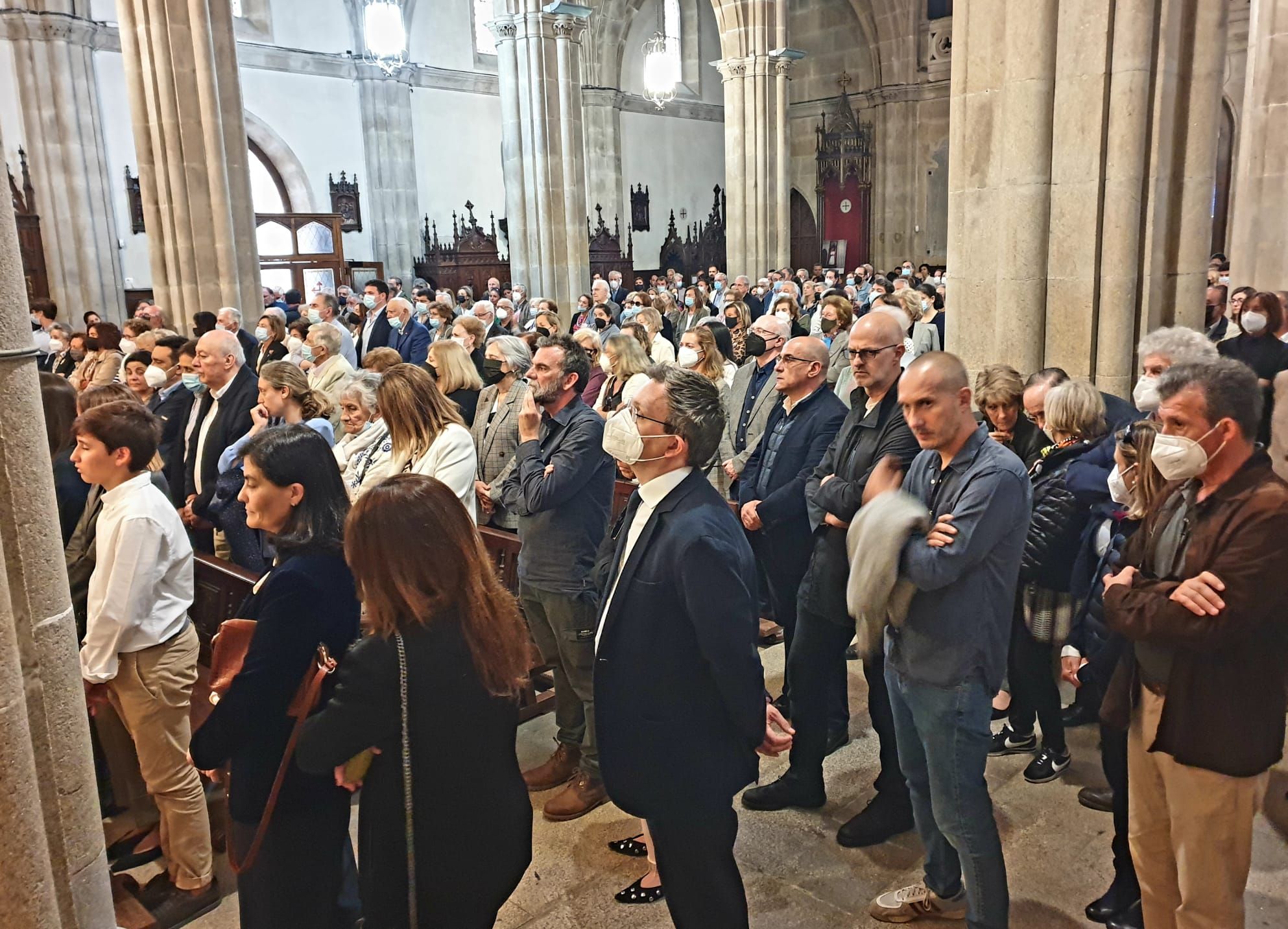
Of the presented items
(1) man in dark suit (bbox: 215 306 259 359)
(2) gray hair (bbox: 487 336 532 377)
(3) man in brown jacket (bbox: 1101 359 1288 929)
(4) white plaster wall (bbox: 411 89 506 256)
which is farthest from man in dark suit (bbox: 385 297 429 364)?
(4) white plaster wall (bbox: 411 89 506 256)

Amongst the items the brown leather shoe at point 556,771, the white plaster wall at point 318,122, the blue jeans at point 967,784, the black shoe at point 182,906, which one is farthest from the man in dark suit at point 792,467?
the white plaster wall at point 318,122

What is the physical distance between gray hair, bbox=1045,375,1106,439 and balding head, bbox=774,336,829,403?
2.95 ft

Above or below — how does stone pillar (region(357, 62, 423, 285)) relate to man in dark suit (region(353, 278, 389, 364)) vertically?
above

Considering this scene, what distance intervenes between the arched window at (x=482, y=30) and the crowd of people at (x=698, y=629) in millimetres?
19222

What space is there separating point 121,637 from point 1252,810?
327 centimetres

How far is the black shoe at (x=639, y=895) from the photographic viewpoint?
10.7 ft

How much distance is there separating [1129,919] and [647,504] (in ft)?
6.46

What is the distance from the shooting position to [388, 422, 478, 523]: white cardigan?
12.3 ft

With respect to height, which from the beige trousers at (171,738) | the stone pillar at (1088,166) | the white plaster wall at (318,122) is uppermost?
the white plaster wall at (318,122)

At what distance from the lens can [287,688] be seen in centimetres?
221

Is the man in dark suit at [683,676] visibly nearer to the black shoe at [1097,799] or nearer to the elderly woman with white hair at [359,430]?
the black shoe at [1097,799]

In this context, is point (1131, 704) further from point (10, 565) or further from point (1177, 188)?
point (1177, 188)

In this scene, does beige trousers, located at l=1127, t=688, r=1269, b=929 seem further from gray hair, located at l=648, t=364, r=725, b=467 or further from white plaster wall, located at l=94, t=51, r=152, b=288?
white plaster wall, located at l=94, t=51, r=152, b=288

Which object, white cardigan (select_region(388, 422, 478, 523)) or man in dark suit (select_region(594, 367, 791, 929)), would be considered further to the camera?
white cardigan (select_region(388, 422, 478, 523))
